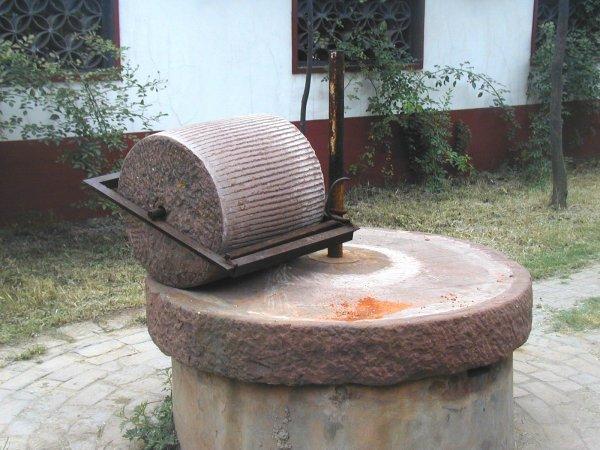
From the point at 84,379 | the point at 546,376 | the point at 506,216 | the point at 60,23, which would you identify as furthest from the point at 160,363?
the point at 506,216

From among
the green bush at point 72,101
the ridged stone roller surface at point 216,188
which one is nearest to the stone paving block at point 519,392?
the ridged stone roller surface at point 216,188

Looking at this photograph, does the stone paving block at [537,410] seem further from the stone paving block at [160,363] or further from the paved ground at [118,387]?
the stone paving block at [160,363]

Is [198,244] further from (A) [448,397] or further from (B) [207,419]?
(A) [448,397]

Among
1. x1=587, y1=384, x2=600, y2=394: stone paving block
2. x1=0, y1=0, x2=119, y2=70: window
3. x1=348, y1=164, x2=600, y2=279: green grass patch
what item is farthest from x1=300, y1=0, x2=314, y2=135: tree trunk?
x1=587, y1=384, x2=600, y2=394: stone paving block

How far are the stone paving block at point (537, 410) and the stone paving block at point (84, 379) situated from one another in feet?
6.78

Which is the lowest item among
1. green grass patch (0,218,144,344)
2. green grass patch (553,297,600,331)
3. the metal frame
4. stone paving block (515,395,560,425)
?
stone paving block (515,395,560,425)

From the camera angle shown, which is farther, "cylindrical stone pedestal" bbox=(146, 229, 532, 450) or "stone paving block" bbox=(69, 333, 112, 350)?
"stone paving block" bbox=(69, 333, 112, 350)

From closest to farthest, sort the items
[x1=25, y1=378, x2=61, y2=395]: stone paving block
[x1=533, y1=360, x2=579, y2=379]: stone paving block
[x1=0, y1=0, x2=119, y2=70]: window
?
[x1=25, y1=378, x2=61, y2=395]: stone paving block → [x1=533, y1=360, x2=579, y2=379]: stone paving block → [x1=0, y1=0, x2=119, y2=70]: window

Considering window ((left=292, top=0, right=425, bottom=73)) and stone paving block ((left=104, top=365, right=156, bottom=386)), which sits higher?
window ((left=292, top=0, right=425, bottom=73))

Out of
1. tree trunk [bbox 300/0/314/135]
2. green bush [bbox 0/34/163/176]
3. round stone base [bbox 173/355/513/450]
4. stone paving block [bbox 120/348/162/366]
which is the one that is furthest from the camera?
tree trunk [bbox 300/0/314/135]

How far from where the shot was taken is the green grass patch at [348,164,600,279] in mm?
6422

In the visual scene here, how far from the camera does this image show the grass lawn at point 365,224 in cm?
502

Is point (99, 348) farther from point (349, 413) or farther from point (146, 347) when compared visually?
point (349, 413)

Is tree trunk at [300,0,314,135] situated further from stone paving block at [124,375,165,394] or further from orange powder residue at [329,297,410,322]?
orange powder residue at [329,297,410,322]
